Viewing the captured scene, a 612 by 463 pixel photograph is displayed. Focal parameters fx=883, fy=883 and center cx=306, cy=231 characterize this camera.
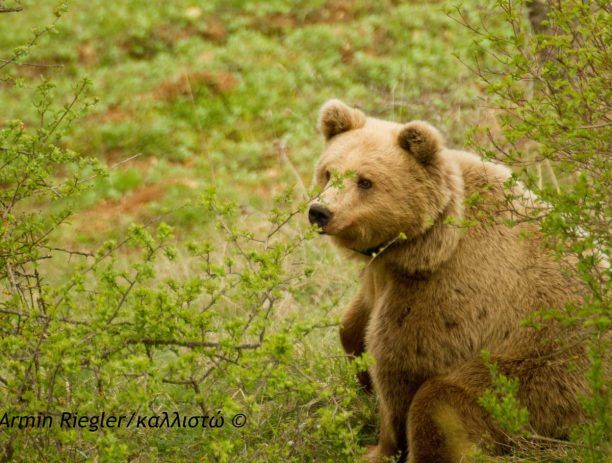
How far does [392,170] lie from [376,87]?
6509 millimetres

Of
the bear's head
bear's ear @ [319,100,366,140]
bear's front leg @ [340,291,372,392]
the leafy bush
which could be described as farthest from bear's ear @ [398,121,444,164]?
bear's front leg @ [340,291,372,392]

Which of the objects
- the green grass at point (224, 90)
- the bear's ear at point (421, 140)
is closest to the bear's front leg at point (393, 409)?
the bear's ear at point (421, 140)

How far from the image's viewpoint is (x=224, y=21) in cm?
1212

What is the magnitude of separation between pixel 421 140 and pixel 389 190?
26 cm

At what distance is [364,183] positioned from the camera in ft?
13.1

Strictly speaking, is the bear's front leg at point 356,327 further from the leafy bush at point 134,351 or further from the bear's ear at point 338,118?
the bear's ear at point 338,118

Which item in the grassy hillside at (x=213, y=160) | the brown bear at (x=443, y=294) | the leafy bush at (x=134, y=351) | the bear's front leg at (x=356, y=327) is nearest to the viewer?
the leafy bush at (x=134, y=351)

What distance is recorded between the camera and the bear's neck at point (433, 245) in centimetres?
390

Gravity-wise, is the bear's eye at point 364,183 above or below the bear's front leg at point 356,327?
above

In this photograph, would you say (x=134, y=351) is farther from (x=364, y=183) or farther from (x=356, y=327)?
(x=356, y=327)
